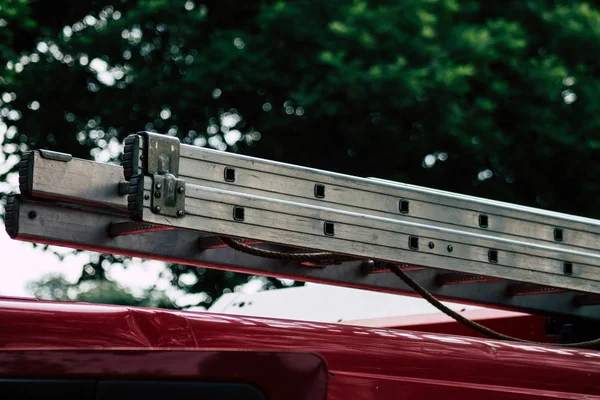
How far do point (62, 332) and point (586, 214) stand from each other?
33.0 feet

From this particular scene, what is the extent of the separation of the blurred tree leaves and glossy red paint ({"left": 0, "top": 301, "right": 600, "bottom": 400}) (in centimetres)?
788

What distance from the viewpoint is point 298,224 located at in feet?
8.52

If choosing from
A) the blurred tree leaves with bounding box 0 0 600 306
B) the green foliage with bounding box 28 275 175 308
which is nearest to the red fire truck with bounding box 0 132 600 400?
the blurred tree leaves with bounding box 0 0 600 306

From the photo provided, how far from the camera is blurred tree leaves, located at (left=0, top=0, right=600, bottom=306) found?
427 inches

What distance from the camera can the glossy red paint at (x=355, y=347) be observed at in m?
2.20

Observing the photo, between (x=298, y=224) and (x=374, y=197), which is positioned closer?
(x=298, y=224)

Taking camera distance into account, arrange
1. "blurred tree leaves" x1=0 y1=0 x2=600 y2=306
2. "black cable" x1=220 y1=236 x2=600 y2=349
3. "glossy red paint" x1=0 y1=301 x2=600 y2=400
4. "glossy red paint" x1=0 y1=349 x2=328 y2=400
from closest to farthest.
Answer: "glossy red paint" x1=0 y1=349 x2=328 y2=400, "glossy red paint" x1=0 y1=301 x2=600 y2=400, "black cable" x1=220 y1=236 x2=600 y2=349, "blurred tree leaves" x1=0 y1=0 x2=600 y2=306

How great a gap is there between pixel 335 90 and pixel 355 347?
8283 millimetres

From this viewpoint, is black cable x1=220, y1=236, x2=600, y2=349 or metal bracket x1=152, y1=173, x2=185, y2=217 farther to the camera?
black cable x1=220, y1=236, x2=600, y2=349

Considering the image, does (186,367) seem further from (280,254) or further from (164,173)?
(280,254)

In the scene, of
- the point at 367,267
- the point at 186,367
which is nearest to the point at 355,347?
the point at 367,267

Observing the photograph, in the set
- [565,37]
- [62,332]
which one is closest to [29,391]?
[62,332]

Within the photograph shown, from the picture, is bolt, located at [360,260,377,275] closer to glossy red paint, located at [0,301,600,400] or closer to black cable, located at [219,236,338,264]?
black cable, located at [219,236,338,264]

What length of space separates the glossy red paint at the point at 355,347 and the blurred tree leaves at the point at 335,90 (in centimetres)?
788
